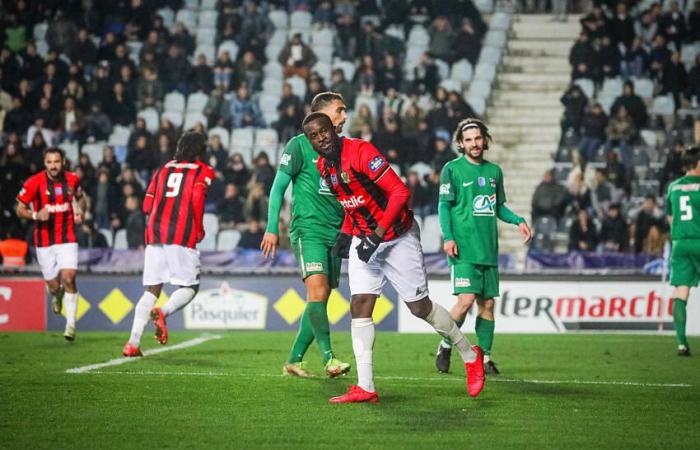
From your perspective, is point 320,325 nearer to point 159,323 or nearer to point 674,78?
point 159,323

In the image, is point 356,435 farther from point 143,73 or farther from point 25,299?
point 143,73

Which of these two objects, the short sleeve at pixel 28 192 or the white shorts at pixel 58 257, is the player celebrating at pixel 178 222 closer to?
the white shorts at pixel 58 257

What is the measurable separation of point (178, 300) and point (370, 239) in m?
4.44

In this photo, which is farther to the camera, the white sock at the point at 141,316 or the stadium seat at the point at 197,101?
the stadium seat at the point at 197,101

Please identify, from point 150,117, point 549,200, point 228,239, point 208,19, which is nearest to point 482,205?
point 549,200

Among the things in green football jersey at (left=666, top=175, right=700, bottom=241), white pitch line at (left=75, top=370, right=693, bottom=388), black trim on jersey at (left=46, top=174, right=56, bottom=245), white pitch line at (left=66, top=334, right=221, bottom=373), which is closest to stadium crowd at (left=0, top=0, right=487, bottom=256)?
white pitch line at (left=66, top=334, right=221, bottom=373)

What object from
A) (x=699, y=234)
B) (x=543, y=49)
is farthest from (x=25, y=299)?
(x=543, y=49)

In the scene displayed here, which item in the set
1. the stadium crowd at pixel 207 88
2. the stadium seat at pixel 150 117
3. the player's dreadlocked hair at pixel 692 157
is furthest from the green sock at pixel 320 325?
the stadium seat at pixel 150 117

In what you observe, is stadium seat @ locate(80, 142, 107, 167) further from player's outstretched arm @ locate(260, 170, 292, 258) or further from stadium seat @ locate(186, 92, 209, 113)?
player's outstretched arm @ locate(260, 170, 292, 258)

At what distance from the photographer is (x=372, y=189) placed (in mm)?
7949

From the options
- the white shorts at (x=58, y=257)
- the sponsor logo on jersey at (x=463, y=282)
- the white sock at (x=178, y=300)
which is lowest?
the white sock at (x=178, y=300)

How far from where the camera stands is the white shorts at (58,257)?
14758 millimetres

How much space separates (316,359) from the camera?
39.0ft

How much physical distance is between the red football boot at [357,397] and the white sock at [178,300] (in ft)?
13.2
